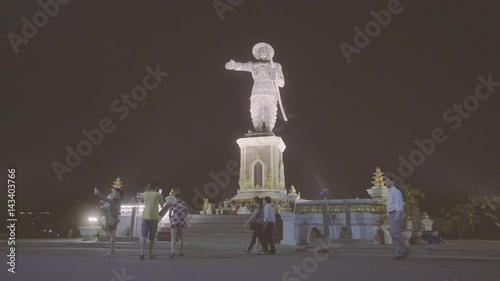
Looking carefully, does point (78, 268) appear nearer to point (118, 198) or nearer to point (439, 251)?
point (118, 198)

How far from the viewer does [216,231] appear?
660 inches

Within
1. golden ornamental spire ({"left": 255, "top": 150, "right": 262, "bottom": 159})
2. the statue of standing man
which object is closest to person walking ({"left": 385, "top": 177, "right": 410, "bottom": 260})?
golden ornamental spire ({"left": 255, "top": 150, "right": 262, "bottom": 159})

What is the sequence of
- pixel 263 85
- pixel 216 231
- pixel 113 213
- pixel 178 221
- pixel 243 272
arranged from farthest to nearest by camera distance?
pixel 263 85, pixel 216 231, pixel 113 213, pixel 178 221, pixel 243 272

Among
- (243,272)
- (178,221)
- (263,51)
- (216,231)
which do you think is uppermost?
(263,51)

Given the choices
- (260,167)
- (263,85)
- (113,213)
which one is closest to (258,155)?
(260,167)

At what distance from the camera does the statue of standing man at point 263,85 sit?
2769 cm

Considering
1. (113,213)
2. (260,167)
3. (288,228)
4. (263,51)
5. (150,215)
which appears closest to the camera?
(150,215)

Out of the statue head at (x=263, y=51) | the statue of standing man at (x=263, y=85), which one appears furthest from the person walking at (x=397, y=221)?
the statue head at (x=263, y=51)

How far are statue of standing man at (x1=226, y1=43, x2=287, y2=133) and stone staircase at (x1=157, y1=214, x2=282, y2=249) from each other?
1021cm

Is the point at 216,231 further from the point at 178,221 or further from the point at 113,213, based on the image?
the point at 113,213

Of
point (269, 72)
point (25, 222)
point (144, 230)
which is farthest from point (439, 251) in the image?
point (25, 222)

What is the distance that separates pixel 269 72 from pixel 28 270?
2316 centimetres

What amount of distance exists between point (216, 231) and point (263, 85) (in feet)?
45.1

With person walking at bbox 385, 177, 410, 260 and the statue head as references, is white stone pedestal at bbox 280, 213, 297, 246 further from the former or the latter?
the statue head
